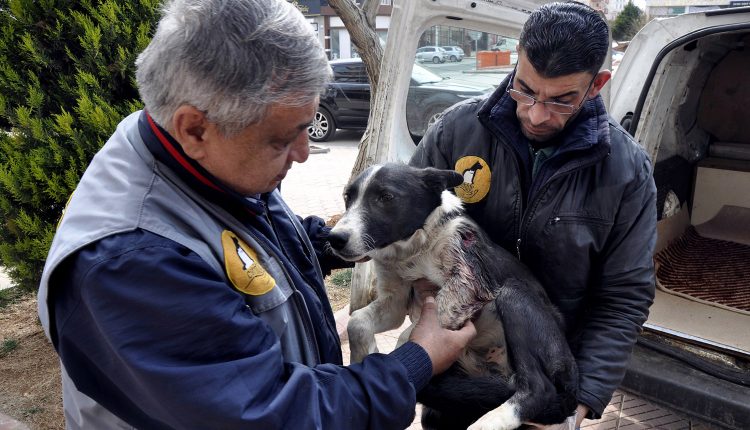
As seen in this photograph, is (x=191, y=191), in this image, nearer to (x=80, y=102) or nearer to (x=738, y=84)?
(x=80, y=102)

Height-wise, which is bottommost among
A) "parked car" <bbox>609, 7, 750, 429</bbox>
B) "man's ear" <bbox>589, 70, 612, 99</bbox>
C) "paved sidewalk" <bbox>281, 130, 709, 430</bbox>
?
"paved sidewalk" <bbox>281, 130, 709, 430</bbox>

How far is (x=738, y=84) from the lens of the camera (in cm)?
520

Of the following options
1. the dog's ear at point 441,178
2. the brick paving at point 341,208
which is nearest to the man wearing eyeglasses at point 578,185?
the dog's ear at point 441,178

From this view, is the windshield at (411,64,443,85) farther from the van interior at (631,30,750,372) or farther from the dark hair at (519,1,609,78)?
the dark hair at (519,1,609,78)

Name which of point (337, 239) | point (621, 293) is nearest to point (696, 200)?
point (621, 293)

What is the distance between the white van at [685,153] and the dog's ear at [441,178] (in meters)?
1.65

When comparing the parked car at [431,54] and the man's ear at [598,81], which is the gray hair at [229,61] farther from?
the parked car at [431,54]

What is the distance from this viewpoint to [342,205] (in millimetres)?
9562

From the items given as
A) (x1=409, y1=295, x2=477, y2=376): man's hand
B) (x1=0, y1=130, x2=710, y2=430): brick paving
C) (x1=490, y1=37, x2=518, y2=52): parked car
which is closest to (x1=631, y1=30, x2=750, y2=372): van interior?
(x1=0, y1=130, x2=710, y2=430): brick paving

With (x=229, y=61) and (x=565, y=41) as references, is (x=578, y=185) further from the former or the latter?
(x=229, y=61)

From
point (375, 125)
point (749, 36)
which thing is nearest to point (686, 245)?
A: point (749, 36)

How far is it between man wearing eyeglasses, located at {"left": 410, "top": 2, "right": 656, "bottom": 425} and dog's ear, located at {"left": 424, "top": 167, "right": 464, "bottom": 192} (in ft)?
0.42

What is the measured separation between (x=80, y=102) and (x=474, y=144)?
2675mm

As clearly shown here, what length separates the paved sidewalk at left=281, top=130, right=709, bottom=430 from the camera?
4102 mm
